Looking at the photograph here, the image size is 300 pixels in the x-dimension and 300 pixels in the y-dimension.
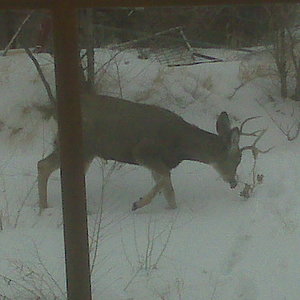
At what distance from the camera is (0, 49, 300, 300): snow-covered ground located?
2727 millimetres

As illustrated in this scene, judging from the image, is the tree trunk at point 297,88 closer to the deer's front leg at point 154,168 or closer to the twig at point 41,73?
the deer's front leg at point 154,168

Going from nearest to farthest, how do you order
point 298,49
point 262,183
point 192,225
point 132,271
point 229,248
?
point 132,271 < point 229,248 < point 192,225 < point 262,183 < point 298,49

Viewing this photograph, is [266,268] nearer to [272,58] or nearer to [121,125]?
[121,125]

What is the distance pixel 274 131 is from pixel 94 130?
1254mm

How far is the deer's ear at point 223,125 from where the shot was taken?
12.7ft

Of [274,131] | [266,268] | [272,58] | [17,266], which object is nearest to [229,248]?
[266,268]

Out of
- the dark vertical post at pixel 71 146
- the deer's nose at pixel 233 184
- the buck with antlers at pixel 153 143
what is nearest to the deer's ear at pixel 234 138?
the buck with antlers at pixel 153 143

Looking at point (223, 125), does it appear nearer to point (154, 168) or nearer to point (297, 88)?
point (154, 168)

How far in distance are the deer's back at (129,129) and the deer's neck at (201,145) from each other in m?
0.05

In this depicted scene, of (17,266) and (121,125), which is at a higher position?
(121,125)

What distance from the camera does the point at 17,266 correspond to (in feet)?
9.36

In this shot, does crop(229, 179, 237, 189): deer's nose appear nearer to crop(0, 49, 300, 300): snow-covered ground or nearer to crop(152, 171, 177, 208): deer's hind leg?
crop(0, 49, 300, 300): snow-covered ground

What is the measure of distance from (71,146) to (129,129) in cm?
181

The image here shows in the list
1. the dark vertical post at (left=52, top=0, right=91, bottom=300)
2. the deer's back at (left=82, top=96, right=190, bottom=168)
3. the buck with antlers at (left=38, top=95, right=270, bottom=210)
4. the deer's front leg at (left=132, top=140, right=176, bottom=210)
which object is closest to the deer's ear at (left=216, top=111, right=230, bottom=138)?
the buck with antlers at (left=38, top=95, right=270, bottom=210)
